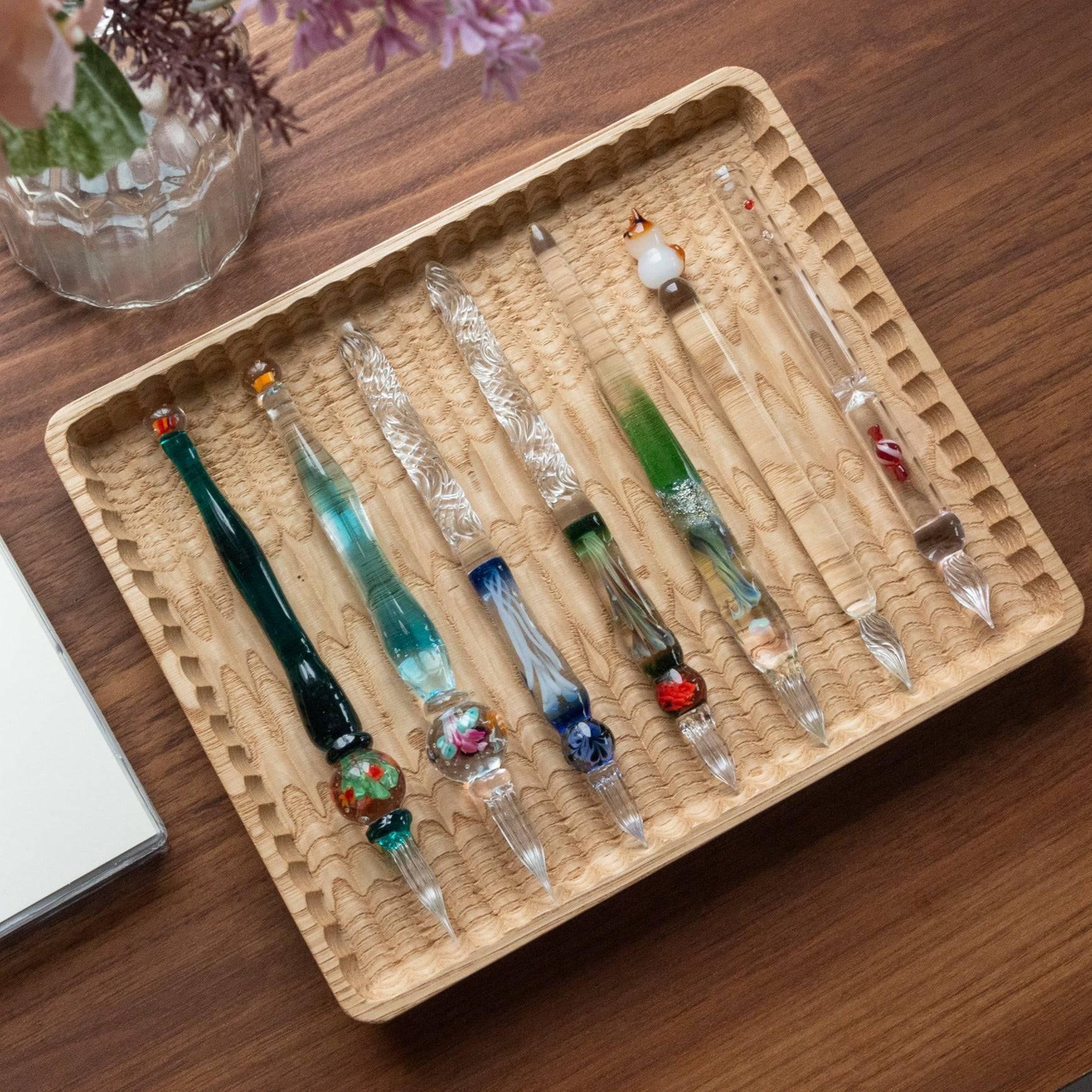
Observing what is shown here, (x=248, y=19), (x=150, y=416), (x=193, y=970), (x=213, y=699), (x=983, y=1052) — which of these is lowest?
(x=983, y=1052)

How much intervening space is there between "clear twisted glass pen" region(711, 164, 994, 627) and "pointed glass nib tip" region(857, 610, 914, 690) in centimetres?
5

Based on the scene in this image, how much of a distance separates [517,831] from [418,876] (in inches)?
2.2

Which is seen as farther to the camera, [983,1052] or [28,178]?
[983,1052]

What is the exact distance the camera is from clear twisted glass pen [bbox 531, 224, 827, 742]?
1.96ft

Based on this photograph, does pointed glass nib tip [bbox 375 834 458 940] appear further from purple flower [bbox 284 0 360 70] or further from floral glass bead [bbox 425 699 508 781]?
purple flower [bbox 284 0 360 70]

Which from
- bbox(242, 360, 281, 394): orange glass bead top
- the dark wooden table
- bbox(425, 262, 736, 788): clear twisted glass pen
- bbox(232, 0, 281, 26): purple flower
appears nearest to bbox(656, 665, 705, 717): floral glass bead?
bbox(425, 262, 736, 788): clear twisted glass pen

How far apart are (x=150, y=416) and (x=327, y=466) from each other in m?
0.11

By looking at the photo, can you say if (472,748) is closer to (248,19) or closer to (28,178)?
(28,178)

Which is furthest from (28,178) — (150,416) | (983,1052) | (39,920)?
(983,1052)

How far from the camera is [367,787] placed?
1.86 ft

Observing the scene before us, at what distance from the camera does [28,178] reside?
523mm

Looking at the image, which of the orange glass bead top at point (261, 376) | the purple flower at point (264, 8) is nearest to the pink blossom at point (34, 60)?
the purple flower at point (264, 8)

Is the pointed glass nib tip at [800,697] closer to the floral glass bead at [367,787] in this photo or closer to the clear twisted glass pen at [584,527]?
the clear twisted glass pen at [584,527]

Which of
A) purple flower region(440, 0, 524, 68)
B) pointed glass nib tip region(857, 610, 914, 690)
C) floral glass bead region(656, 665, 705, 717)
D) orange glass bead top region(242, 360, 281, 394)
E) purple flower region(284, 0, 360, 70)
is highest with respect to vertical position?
orange glass bead top region(242, 360, 281, 394)
